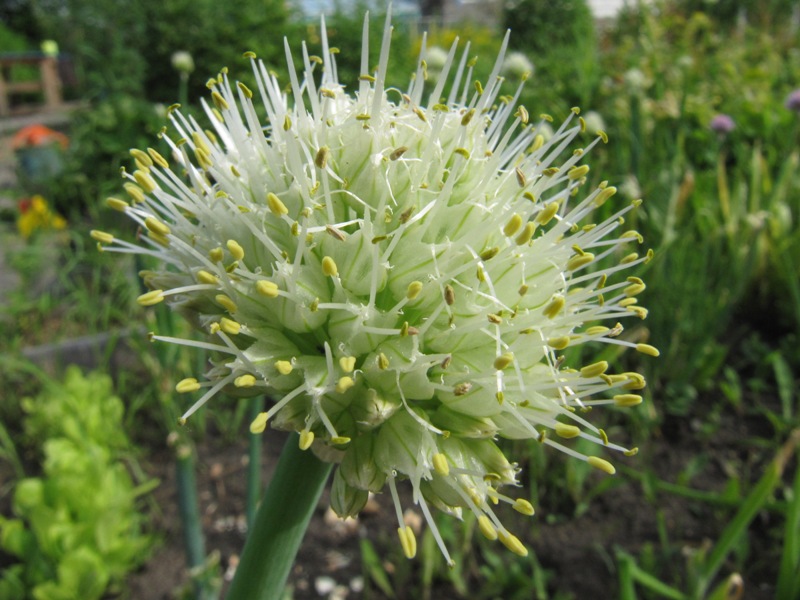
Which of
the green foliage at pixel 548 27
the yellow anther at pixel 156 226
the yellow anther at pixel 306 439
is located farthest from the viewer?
the green foliage at pixel 548 27

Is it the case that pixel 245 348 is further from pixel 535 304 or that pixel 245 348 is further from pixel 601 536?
pixel 601 536

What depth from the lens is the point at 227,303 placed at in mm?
621

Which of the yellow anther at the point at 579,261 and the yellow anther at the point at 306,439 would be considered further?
the yellow anther at the point at 579,261

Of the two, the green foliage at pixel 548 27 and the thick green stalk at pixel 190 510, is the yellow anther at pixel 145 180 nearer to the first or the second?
the thick green stalk at pixel 190 510

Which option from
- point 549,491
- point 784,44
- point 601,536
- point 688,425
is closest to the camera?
point 601,536

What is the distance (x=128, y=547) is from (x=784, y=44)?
713 centimetres

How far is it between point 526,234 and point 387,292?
0.17 m

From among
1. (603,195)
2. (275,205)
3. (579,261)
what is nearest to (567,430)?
(579,261)

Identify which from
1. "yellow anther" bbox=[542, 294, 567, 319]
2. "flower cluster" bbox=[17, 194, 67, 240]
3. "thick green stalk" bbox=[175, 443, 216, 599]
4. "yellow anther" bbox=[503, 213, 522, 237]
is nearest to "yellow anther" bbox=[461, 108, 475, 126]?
"yellow anther" bbox=[503, 213, 522, 237]

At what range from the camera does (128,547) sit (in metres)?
1.45

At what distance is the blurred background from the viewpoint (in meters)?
1.40

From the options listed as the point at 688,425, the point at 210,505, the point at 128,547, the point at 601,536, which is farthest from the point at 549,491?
the point at 128,547

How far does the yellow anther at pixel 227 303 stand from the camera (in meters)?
0.61

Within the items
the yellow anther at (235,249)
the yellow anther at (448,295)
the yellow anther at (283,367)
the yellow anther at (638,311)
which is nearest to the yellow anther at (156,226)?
the yellow anther at (235,249)
